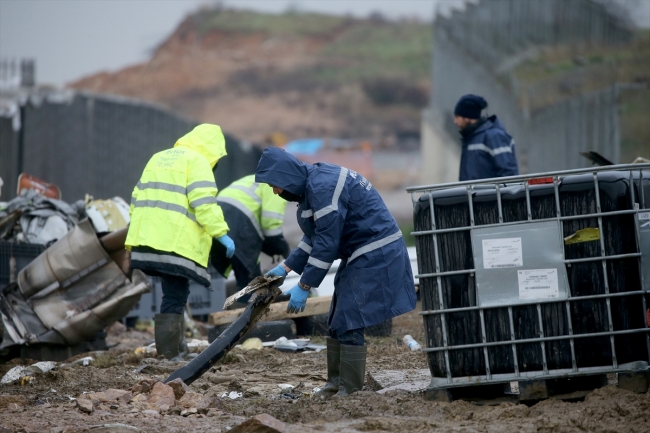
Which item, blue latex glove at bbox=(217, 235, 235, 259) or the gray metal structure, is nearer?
blue latex glove at bbox=(217, 235, 235, 259)

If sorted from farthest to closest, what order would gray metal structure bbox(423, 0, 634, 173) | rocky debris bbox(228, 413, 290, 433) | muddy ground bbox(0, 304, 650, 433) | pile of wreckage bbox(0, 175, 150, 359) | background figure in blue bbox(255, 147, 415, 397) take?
gray metal structure bbox(423, 0, 634, 173)
pile of wreckage bbox(0, 175, 150, 359)
background figure in blue bbox(255, 147, 415, 397)
muddy ground bbox(0, 304, 650, 433)
rocky debris bbox(228, 413, 290, 433)

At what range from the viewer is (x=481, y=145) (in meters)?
8.36

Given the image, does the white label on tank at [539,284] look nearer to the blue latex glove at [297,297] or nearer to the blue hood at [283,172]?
the blue latex glove at [297,297]

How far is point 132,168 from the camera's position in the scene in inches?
630

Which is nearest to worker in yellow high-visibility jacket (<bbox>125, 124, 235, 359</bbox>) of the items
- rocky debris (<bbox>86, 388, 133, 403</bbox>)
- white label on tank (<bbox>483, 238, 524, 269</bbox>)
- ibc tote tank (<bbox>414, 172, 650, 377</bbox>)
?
rocky debris (<bbox>86, 388, 133, 403</bbox>)

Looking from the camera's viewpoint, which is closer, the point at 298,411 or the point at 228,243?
the point at 298,411

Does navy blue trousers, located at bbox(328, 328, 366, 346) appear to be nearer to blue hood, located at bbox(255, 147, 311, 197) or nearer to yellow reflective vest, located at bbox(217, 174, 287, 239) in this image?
blue hood, located at bbox(255, 147, 311, 197)

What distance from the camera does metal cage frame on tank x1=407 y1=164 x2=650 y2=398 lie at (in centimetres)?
492

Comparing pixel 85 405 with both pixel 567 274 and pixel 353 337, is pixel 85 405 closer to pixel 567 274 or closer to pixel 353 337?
pixel 353 337

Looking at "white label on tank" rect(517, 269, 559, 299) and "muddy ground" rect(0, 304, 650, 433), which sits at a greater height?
"white label on tank" rect(517, 269, 559, 299)

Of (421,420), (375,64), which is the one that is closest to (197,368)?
(421,420)

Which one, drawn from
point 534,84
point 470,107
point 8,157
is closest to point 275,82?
point 534,84

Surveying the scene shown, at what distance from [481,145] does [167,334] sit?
3349 mm

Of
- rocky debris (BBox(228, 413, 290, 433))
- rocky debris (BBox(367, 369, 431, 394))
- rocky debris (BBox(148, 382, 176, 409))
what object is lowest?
rocky debris (BBox(367, 369, 431, 394))
